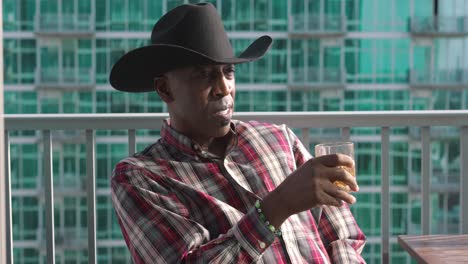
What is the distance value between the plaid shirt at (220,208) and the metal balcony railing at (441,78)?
1813cm

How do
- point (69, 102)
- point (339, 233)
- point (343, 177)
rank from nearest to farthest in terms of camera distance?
1. point (343, 177)
2. point (339, 233)
3. point (69, 102)

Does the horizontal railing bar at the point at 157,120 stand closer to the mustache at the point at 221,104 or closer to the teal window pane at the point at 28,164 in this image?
the mustache at the point at 221,104

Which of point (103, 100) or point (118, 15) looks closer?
point (118, 15)

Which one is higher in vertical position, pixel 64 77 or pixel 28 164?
pixel 64 77

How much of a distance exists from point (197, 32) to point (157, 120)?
0.63m

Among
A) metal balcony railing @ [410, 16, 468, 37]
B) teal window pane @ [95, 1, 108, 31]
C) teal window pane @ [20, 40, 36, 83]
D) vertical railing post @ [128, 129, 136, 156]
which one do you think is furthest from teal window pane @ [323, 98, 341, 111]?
vertical railing post @ [128, 129, 136, 156]

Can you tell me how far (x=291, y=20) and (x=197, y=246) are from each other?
1829 cm

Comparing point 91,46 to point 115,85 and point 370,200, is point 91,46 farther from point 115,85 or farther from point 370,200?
point 115,85

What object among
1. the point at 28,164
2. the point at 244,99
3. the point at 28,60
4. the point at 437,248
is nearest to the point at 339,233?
the point at 437,248

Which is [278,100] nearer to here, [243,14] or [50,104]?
[243,14]

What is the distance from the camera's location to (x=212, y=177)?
1.28 m

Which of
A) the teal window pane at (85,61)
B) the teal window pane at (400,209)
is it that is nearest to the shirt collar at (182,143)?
the teal window pane at (85,61)

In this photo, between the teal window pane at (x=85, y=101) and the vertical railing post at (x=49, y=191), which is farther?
the teal window pane at (x=85, y=101)

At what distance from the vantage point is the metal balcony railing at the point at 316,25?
18938 millimetres
